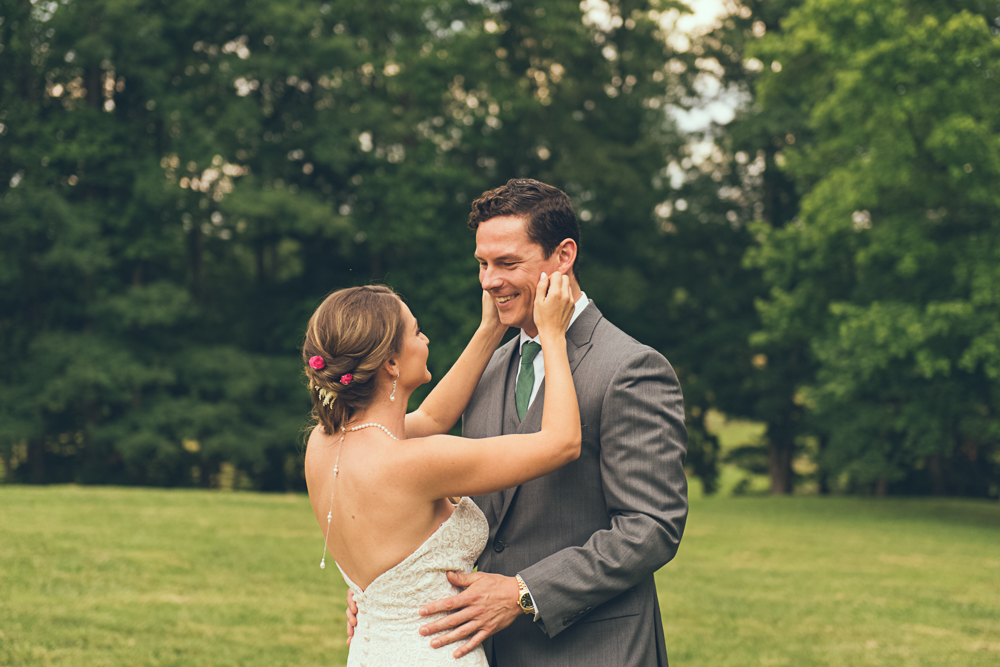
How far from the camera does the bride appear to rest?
102 inches

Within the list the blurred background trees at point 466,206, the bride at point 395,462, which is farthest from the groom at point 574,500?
the blurred background trees at point 466,206

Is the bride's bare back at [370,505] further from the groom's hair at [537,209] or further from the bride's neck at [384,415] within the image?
the groom's hair at [537,209]

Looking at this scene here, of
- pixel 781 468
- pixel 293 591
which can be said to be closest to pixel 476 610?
pixel 293 591

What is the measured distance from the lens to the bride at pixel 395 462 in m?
2.58

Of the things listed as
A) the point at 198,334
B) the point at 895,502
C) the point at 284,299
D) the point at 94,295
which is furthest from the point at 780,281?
the point at 94,295

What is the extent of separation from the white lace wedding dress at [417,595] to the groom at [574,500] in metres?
0.05

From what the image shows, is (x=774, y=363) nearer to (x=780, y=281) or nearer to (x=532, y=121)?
(x=780, y=281)

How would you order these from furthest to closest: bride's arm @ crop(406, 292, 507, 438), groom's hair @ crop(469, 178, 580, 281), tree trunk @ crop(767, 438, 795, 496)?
tree trunk @ crop(767, 438, 795, 496), bride's arm @ crop(406, 292, 507, 438), groom's hair @ crop(469, 178, 580, 281)

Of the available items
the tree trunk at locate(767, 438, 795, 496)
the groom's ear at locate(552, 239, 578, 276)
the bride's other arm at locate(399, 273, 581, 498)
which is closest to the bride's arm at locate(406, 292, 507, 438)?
the groom's ear at locate(552, 239, 578, 276)

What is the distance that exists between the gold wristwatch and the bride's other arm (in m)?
0.33

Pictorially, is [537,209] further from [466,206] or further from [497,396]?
[466,206]

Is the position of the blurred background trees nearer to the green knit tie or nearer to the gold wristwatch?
the green knit tie

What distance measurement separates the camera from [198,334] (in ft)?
91.4

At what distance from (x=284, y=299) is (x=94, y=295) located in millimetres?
6185
